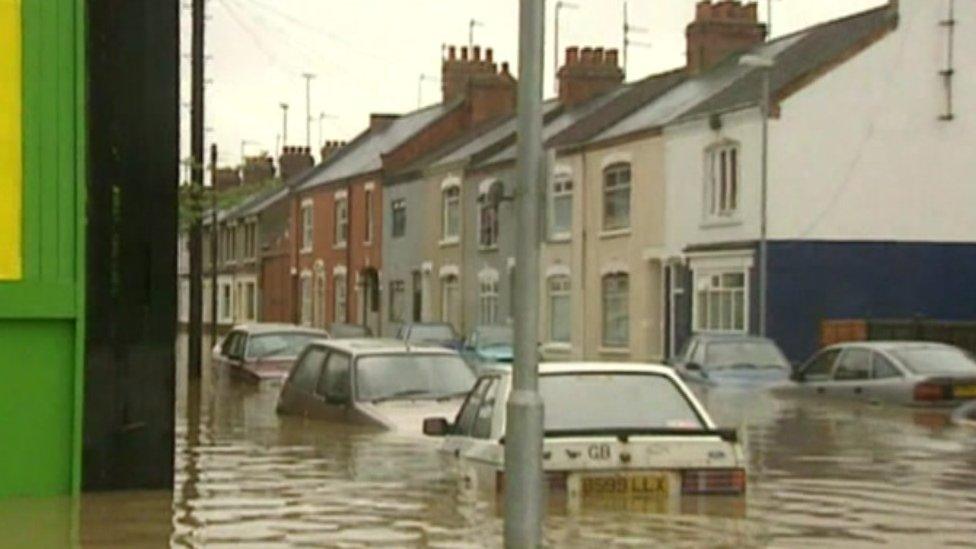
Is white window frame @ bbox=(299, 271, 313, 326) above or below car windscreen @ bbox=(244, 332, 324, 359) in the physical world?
above

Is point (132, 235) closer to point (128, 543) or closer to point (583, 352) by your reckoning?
point (128, 543)

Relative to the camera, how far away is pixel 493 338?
44312 mm

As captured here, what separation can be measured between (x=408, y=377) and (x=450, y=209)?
136 ft

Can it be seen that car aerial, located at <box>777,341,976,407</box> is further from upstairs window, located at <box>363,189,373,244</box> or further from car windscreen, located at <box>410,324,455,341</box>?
upstairs window, located at <box>363,189,373,244</box>

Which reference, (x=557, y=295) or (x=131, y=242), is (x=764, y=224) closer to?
(x=557, y=295)

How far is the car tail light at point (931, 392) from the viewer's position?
2798 cm

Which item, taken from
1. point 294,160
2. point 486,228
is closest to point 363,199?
point 486,228

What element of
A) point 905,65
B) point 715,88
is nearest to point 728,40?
point 715,88

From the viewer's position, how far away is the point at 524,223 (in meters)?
11.3

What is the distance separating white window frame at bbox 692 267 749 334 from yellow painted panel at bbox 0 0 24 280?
101 ft

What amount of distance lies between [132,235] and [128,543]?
10.5 ft

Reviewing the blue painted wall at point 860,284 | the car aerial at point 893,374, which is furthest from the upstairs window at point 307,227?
the car aerial at point 893,374

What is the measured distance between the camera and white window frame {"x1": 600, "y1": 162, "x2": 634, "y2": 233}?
163 ft

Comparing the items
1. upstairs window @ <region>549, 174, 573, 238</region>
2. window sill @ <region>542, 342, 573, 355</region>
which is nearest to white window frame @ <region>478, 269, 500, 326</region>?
window sill @ <region>542, 342, 573, 355</region>
